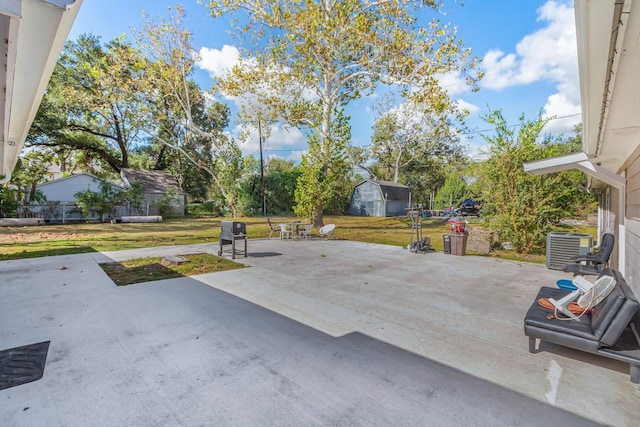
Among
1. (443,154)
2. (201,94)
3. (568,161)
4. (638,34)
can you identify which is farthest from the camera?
(443,154)

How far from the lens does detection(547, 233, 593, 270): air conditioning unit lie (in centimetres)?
662

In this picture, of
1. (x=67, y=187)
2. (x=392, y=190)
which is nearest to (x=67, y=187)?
(x=67, y=187)

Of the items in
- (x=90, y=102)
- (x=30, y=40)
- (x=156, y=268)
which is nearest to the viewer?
(x=30, y=40)

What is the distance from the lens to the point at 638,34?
5.12ft

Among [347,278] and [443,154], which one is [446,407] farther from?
[443,154]

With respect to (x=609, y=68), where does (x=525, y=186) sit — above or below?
below

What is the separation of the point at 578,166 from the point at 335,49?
39.4 ft

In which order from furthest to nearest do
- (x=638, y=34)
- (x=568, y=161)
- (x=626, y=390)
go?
(x=568, y=161) < (x=626, y=390) < (x=638, y=34)

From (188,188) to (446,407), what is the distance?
3145cm

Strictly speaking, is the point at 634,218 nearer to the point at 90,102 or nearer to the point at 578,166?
the point at 578,166

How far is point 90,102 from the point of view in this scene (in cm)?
2141

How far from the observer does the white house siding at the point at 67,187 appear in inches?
779

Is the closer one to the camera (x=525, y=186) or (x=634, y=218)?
(x=634, y=218)

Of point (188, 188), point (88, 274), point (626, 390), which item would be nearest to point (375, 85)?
point (88, 274)
